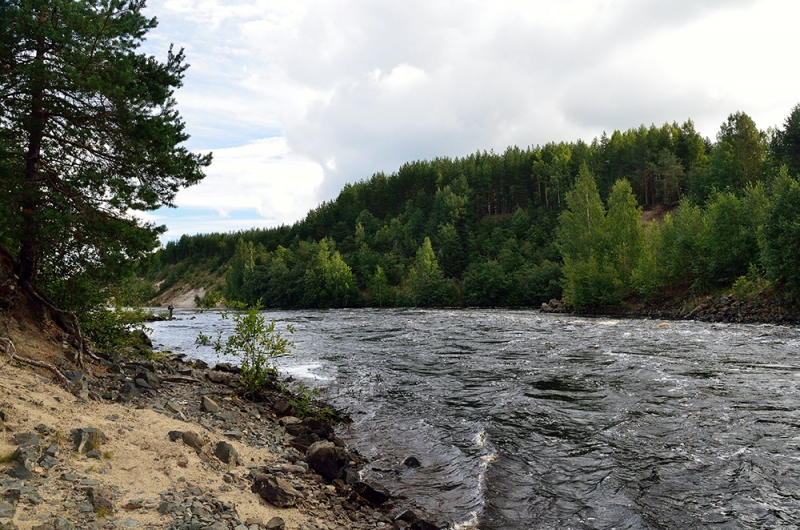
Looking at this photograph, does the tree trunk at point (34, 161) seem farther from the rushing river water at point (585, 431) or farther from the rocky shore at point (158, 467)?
the rushing river water at point (585, 431)

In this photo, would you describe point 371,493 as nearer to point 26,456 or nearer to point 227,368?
point 26,456

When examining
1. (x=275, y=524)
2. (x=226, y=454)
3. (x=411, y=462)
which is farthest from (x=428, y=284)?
(x=275, y=524)

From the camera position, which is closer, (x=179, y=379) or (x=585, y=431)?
(x=585, y=431)

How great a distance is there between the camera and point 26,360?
10.8 metres

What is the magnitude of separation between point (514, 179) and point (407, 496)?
135 metres

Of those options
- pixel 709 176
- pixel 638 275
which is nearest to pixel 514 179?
pixel 709 176

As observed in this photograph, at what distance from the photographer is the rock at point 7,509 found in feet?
18.3

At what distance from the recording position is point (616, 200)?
233 feet

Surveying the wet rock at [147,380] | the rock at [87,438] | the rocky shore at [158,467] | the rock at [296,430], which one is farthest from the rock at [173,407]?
the rock at [87,438]

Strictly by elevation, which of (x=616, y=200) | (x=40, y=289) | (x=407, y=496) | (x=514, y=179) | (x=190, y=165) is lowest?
(x=407, y=496)

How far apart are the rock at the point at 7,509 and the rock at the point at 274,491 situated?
3652mm

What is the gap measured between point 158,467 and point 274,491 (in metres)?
1.96

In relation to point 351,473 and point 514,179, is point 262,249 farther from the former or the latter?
point 351,473

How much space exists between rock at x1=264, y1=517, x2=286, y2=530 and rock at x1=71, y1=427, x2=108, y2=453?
318cm
